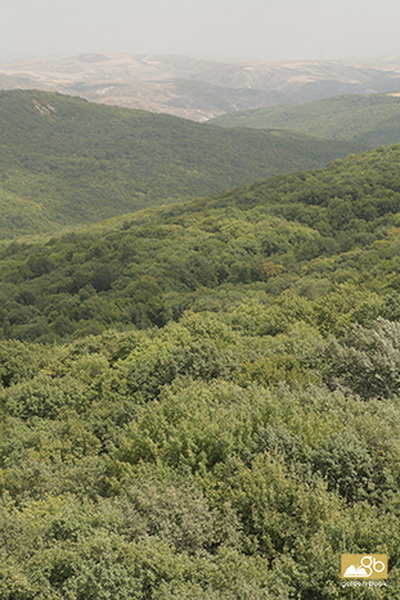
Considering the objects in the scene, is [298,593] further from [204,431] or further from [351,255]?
[351,255]

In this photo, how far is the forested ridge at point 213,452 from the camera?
1200 cm

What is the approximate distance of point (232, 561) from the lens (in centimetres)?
1242

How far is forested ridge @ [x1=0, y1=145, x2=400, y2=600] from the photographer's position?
39.4 feet

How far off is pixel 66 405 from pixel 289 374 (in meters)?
12.6

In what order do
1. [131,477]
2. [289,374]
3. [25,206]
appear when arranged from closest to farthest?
[131,477] → [289,374] → [25,206]

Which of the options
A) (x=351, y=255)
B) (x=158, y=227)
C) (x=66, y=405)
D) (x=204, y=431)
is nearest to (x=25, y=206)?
(x=158, y=227)
